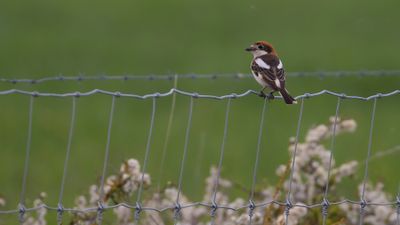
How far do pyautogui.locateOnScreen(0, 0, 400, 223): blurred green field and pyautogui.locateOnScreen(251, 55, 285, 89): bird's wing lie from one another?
Result: 4.36 ft

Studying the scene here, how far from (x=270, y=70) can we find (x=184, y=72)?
7.09 m

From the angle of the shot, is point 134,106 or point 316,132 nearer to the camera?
point 316,132

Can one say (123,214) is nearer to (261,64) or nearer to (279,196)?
(279,196)

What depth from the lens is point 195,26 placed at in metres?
17.7

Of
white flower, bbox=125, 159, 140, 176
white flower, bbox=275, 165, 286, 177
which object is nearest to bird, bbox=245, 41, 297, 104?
white flower, bbox=275, 165, 286, 177

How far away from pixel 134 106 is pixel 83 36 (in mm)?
3915

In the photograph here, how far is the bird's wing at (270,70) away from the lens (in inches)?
294

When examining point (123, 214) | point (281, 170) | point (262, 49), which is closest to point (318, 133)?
point (281, 170)

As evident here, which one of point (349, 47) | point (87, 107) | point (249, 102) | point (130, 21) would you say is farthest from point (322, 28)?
point (87, 107)

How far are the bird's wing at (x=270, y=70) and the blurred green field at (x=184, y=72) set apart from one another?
133cm

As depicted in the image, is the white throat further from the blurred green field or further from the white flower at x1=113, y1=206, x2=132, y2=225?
the white flower at x1=113, y1=206, x2=132, y2=225

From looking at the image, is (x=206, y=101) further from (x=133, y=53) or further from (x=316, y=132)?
(x=316, y=132)

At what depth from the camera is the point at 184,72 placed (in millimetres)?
14664

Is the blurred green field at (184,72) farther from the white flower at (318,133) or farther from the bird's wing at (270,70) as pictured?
the bird's wing at (270,70)
